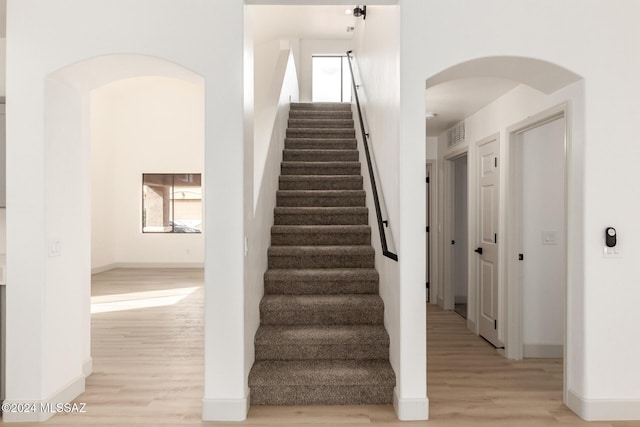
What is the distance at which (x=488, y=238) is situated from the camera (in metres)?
4.86

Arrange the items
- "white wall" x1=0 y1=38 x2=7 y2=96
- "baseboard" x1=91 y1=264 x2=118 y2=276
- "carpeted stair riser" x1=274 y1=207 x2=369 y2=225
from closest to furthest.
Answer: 1. "white wall" x1=0 y1=38 x2=7 y2=96
2. "carpeted stair riser" x1=274 y1=207 x2=369 y2=225
3. "baseboard" x1=91 y1=264 x2=118 y2=276

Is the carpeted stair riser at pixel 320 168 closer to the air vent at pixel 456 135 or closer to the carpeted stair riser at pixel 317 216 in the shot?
the carpeted stair riser at pixel 317 216

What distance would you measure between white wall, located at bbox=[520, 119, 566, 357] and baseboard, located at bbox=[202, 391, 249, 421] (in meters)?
2.90

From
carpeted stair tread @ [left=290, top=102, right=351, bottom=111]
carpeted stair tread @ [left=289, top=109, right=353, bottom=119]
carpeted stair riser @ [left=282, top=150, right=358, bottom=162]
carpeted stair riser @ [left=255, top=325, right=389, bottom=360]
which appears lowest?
carpeted stair riser @ [left=255, top=325, right=389, bottom=360]

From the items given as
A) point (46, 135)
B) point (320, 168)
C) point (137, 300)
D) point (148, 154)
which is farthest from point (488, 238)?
point (148, 154)

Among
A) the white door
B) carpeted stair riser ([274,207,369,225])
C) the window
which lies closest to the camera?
the white door

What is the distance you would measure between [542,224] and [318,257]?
2.23 metres

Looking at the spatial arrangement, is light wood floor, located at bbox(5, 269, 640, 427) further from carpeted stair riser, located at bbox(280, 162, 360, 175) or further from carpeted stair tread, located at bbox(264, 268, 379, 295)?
carpeted stair riser, located at bbox(280, 162, 360, 175)

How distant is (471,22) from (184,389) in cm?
341

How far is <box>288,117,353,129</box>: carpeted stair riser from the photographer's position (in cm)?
686

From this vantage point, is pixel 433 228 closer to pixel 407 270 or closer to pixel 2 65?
pixel 407 270

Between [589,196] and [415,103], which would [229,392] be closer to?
[415,103]

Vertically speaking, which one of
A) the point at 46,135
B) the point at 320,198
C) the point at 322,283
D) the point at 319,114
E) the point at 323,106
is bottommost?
the point at 322,283

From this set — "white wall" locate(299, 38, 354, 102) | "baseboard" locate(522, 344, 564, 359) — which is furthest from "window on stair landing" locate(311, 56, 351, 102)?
"baseboard" locate(522, 344, 564, 359)
